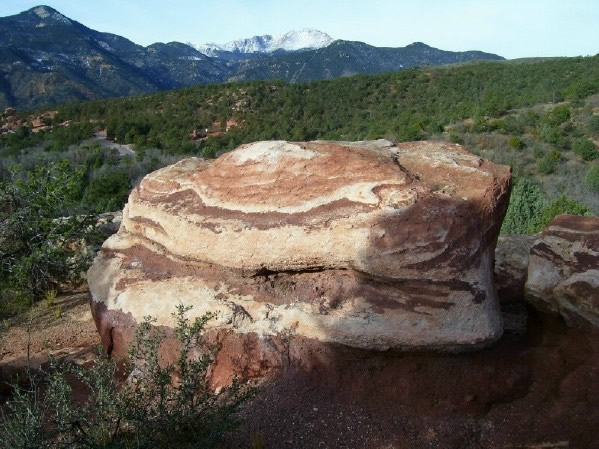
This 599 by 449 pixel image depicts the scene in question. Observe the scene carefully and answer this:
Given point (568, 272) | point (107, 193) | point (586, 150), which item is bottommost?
point (107, 193)

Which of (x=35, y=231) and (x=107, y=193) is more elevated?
(x=35, y=231)

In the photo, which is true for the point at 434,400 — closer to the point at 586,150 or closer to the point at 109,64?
the point at 586,150

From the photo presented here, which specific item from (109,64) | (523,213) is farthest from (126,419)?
(109,64)

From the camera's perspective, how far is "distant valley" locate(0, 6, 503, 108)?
78875mm

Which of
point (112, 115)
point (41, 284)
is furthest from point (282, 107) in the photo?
point (41, 284)

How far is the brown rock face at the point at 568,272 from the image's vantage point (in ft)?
16.9

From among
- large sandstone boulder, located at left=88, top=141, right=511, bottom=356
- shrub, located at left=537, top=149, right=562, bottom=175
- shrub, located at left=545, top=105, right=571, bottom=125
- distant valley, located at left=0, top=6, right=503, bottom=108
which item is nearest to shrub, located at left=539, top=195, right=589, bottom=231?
large sandstone boulder, located at left=88, top=141, right=511, bottom=356

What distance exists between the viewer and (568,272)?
17.8ft

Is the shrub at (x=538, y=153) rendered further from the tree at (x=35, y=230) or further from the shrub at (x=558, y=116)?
the tree at (x=35, y=230)

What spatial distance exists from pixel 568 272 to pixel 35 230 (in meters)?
7.80

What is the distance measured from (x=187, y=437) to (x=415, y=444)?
1.96m

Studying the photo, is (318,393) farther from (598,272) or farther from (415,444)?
(598,272)

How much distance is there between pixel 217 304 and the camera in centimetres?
527

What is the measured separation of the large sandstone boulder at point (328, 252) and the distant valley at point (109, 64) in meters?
76.4
